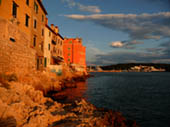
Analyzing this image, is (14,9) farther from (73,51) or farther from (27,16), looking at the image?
(73,51)

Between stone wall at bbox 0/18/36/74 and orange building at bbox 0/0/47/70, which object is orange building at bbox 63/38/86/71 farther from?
stone wall at bbox 0/18/36/74

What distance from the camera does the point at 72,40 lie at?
64750 mm

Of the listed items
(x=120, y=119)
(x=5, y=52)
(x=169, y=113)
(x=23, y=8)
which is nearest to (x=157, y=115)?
(x=169, y=113)

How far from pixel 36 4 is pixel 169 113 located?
87.9ft

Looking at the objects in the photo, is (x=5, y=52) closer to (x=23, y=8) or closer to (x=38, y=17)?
(x=23, y=8)

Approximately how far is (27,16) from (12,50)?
9129mm

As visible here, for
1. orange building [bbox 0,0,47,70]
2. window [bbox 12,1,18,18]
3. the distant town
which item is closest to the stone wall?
the distant town

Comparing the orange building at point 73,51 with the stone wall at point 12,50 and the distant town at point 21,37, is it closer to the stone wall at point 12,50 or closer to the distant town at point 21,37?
the distant town at point 21,37

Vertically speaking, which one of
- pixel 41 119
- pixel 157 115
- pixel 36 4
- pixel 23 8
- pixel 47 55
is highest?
pixel 36 4

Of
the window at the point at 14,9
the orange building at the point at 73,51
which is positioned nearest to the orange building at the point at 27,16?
the window at the point at 14,9

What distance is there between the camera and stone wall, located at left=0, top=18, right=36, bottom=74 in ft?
40.6

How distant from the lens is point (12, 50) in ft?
45.4

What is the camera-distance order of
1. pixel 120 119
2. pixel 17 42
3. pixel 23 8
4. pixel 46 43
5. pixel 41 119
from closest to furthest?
pixel 41 119
pixel 120 119
pixel 17 42
pixel 23 8
pixel 46 43

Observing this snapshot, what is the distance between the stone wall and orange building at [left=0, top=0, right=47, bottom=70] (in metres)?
1.91
